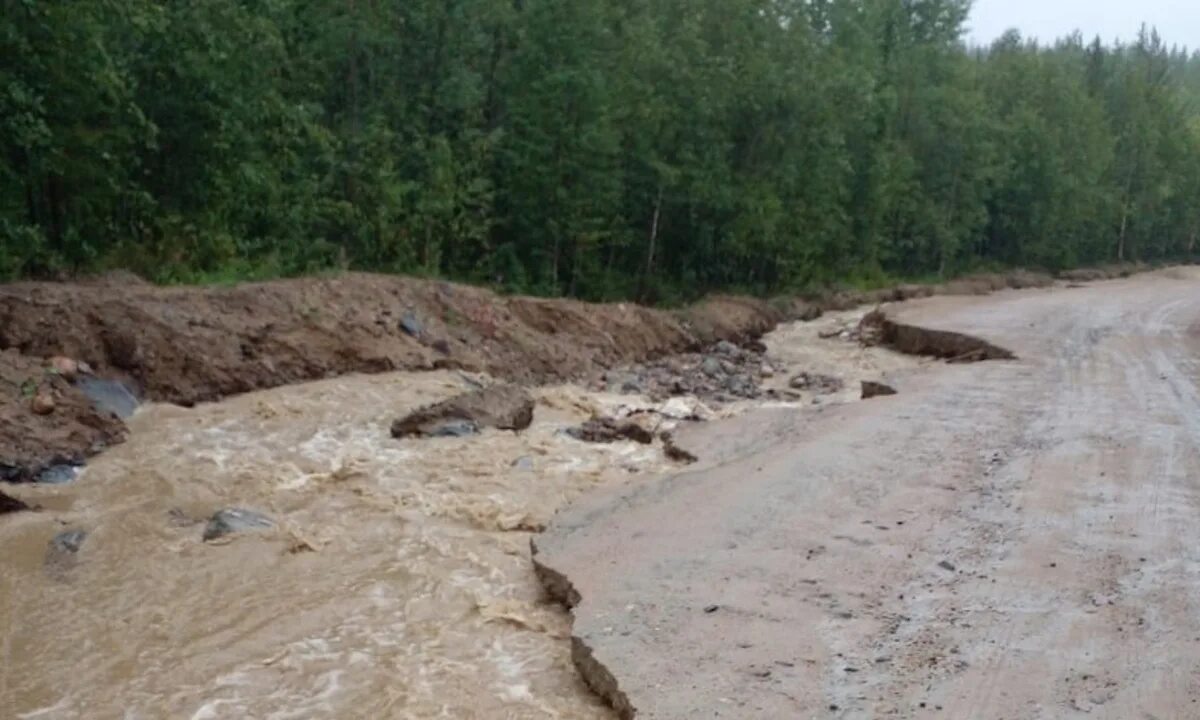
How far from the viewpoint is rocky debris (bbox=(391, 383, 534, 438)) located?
36.9 ft

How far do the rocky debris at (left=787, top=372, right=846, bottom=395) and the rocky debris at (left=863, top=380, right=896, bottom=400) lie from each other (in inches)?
83.1

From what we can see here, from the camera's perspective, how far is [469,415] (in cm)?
1164

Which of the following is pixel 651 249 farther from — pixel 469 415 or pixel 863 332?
pixel 469 415

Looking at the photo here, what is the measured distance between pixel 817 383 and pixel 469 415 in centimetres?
717

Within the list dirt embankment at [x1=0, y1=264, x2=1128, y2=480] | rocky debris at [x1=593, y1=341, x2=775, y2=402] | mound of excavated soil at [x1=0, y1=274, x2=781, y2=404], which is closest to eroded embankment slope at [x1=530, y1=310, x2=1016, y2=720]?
rocky debris at [x1=593, y1=341, x2=775, y2=402]

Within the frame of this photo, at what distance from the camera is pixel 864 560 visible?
279 inches

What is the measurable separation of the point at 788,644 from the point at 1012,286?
3305cm

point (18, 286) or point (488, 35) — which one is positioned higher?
point (488, 35)

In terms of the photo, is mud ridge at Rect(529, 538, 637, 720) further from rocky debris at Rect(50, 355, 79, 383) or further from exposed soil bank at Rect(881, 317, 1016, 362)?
exposed soil bank at Rect(881, 317, 1016, 362)

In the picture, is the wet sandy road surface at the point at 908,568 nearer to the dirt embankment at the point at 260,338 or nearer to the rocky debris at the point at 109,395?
the dirt embankment at the point at 260,338

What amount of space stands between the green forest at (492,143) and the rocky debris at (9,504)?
547 cm

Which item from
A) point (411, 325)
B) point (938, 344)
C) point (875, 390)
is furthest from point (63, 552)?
point (938, 344)

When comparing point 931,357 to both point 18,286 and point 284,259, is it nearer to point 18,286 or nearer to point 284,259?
point 284,259

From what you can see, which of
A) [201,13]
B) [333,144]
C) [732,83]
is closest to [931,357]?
[732,83]
